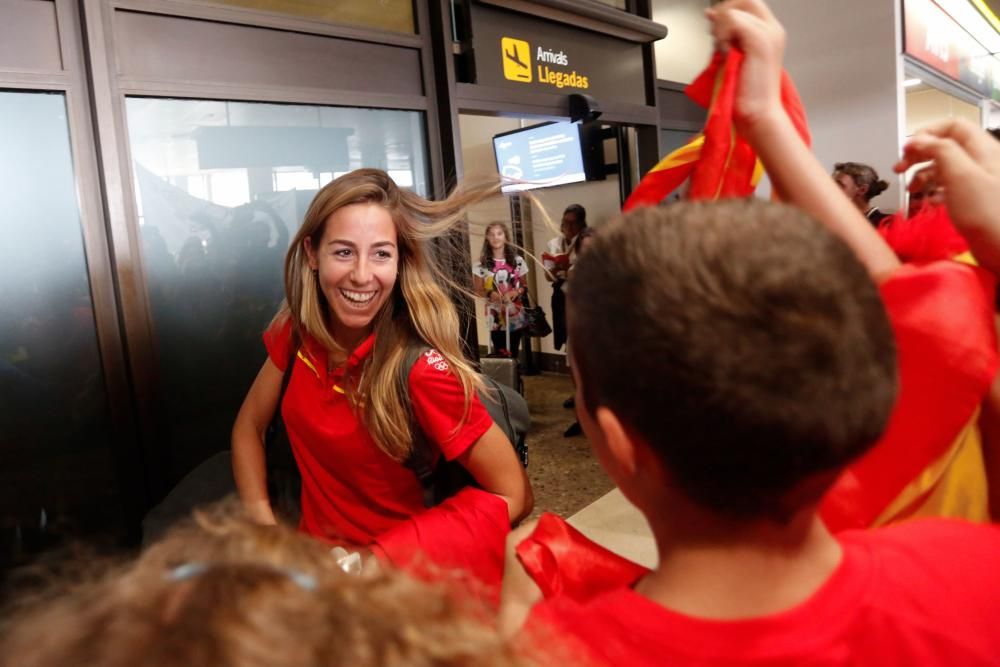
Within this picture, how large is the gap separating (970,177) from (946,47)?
625 centimetres

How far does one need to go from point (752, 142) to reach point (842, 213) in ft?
0.42

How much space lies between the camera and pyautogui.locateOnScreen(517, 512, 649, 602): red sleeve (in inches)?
30.3

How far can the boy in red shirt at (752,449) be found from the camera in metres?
0.51

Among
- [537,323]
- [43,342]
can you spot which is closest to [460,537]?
[43,342]

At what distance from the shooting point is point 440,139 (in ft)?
10.1

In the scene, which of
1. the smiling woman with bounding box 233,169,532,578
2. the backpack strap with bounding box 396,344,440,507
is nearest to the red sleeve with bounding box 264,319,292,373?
the smiling woman with bounding box 233,169,532,578

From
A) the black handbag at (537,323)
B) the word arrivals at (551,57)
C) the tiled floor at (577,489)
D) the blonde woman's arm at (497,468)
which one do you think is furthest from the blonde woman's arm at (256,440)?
the black handbag at (537,323)

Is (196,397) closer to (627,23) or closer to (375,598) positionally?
(375,598)

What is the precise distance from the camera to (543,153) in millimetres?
6523

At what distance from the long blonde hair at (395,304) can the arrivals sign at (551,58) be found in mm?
1685

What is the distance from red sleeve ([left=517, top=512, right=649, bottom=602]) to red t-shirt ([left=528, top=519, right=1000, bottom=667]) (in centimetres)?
18

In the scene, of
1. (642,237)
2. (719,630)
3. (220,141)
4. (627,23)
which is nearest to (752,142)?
(642,237)

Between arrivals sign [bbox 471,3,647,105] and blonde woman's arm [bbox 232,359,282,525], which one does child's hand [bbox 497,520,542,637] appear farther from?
arrivals sign [bbox 471,3,647,105]

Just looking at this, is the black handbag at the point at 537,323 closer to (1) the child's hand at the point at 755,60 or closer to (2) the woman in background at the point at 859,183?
(2) the woman in background at the point at 859,183
